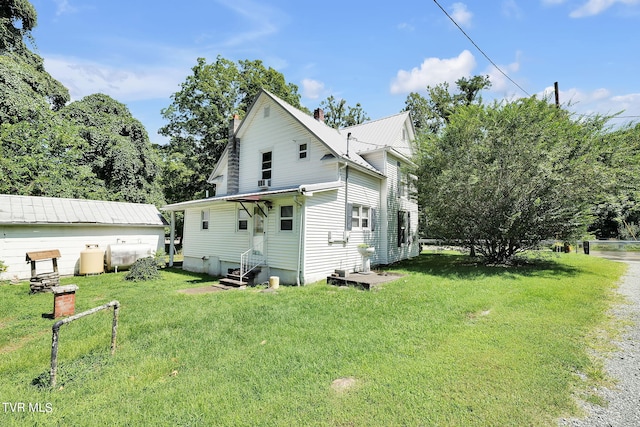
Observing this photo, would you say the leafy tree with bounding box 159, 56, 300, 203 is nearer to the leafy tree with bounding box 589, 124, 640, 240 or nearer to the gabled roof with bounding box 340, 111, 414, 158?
the gabled roof with bounding box 340, 111, 414, 158

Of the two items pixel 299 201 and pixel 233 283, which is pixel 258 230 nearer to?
pixel 233 283

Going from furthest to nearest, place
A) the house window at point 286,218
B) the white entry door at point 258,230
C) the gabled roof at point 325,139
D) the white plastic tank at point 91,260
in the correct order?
the white plastic tank at point 91,260 → the gabled roof at point 325,139 → the white entry door at point 258,230 → the house window at point 286,218

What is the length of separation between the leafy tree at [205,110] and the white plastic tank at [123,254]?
10.1 m

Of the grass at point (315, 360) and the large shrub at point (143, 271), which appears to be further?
the large shrub at point (143, 271)

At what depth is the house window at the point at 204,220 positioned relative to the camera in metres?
13.5

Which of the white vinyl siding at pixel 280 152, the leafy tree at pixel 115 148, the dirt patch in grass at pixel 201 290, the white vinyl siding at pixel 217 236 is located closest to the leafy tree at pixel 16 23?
the leafy tree at pixel 115 148

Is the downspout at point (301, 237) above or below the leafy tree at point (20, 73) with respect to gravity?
below

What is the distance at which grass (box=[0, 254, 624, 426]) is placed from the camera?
298cm

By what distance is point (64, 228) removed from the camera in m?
12.3

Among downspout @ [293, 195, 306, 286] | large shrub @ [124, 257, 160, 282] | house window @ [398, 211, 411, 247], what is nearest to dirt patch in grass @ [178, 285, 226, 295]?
downspout @ [293, 195, 306, 286]

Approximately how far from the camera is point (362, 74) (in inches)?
428

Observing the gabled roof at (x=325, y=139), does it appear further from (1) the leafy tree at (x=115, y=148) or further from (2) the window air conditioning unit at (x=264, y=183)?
(1) the leafy tree at (x=115, y=148)

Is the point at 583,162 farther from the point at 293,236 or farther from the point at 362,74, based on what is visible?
the point at 293,236

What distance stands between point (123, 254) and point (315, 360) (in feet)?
43.4
